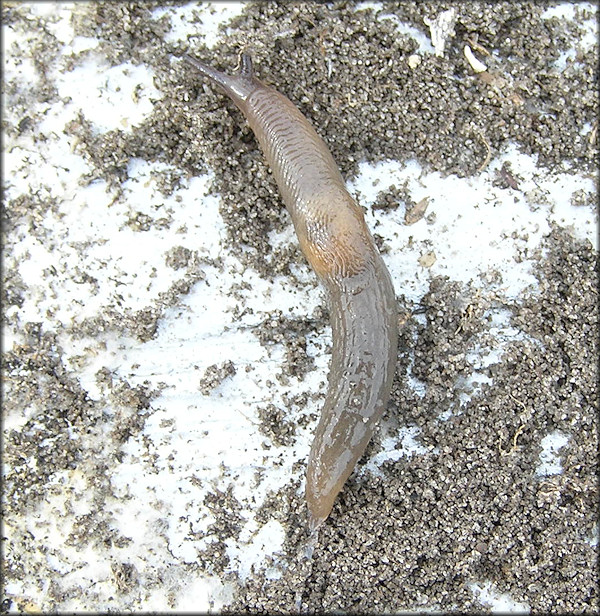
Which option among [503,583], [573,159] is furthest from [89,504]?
[573,159]

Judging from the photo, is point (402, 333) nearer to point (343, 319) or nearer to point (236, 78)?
point (343, 319)

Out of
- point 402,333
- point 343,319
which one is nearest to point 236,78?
point 343,319

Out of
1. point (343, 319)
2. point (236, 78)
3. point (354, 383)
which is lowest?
point (354, 383)

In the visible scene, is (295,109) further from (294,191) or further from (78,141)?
(78,141)

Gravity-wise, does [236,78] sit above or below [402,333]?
above

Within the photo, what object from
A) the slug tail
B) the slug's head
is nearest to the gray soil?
the slug's head
